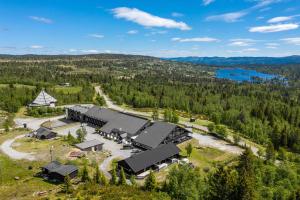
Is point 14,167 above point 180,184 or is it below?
below

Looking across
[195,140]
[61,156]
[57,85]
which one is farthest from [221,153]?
[57,85]

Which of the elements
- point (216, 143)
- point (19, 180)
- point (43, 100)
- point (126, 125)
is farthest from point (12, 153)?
point (43, 100)

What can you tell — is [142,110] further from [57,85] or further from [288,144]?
[57,85]

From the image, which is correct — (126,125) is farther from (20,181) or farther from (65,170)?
(20,181)

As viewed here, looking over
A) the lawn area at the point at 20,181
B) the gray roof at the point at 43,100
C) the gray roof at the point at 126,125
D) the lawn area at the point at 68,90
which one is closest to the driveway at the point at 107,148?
the gray roof at the point at 126,125

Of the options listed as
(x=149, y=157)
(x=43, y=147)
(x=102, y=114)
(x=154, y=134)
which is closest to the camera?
(x=149, y=157)

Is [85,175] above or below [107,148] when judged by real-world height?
above
